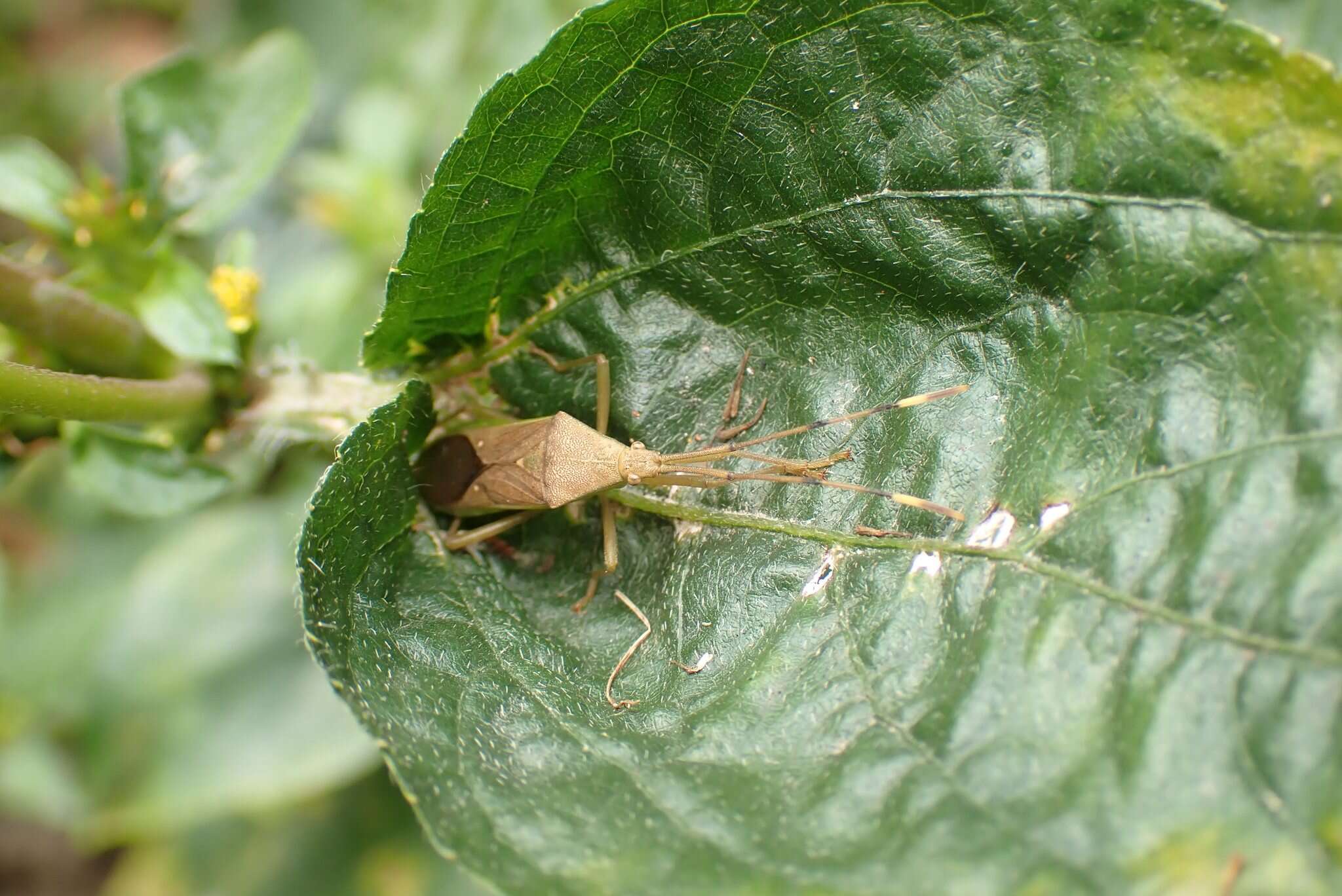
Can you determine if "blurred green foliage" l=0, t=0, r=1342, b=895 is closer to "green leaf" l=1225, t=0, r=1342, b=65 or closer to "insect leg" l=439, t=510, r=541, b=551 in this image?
"insect leg" l=439, t=510, r=541, b=551

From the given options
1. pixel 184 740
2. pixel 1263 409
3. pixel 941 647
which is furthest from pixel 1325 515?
pixel 184 740

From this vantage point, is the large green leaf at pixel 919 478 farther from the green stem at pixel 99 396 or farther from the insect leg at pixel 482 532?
the green stem at pixel 99 396

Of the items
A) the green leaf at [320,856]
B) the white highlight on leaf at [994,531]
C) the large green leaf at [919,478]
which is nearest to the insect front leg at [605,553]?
the large green leaf at [919,478]

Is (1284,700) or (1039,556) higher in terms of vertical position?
(1039,556)

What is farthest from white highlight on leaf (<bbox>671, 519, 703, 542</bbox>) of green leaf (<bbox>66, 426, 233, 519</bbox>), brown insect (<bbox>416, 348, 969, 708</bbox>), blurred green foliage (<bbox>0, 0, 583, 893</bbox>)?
blurred green foliage (<bbox>0, 0, 583, 893</bbox>)

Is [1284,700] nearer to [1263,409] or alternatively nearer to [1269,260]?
[1263,409]

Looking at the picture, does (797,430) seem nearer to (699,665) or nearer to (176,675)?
(699,665)
